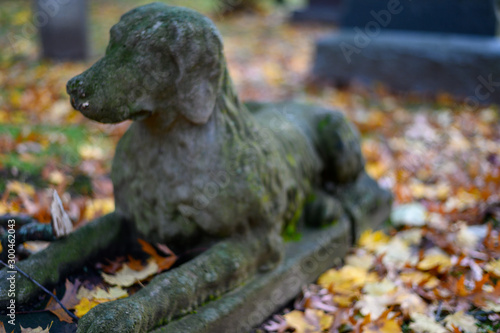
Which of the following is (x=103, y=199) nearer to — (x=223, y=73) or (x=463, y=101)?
(x=223, y=73)

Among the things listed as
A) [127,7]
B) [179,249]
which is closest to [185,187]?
[179,249]

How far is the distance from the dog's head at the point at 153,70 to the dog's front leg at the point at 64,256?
70 centimetres

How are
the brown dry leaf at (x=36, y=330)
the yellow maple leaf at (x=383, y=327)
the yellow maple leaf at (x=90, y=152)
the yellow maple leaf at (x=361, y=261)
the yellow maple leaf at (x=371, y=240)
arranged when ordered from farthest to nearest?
the yellow maple leaf at (x=90, y=152)
the yellow maple leaf at (x=371, y=240)
the yellow maple leaf at (x=361, y=261)
the yellow maple leaf at (x=383, y=327)
the brown dry leaf at (x=36, y=330)

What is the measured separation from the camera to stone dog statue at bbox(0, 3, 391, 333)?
195 cm

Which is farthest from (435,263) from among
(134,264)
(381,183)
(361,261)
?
(134,264)

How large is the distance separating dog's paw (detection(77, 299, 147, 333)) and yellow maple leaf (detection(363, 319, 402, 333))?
47.0 inches

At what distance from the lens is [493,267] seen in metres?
2.91

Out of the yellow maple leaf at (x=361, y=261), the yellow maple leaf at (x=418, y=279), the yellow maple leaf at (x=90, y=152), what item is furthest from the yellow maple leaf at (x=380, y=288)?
the yellow maple leaf at (x=90, y=152)

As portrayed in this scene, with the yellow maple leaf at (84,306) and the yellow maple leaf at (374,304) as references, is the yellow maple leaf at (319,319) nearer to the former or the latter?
the yellow maple leaf at (374,304)

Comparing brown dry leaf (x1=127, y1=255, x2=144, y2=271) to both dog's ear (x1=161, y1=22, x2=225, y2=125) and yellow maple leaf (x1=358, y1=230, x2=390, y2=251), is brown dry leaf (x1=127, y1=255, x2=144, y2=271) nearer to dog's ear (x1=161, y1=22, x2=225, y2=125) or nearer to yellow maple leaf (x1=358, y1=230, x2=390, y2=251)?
dog's ear (x1=161, y1=22, x2=225, y2=125)

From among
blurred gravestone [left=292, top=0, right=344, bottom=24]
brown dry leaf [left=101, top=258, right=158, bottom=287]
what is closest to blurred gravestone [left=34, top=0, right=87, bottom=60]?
brown dry leaf [left=101, top=258, right=158, bottom=287]

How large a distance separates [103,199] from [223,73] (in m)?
1.91

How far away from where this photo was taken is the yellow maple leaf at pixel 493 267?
2.87 metres

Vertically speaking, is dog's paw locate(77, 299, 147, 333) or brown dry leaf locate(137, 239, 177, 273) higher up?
dog's paw locate(77, 299, 147, 333)
